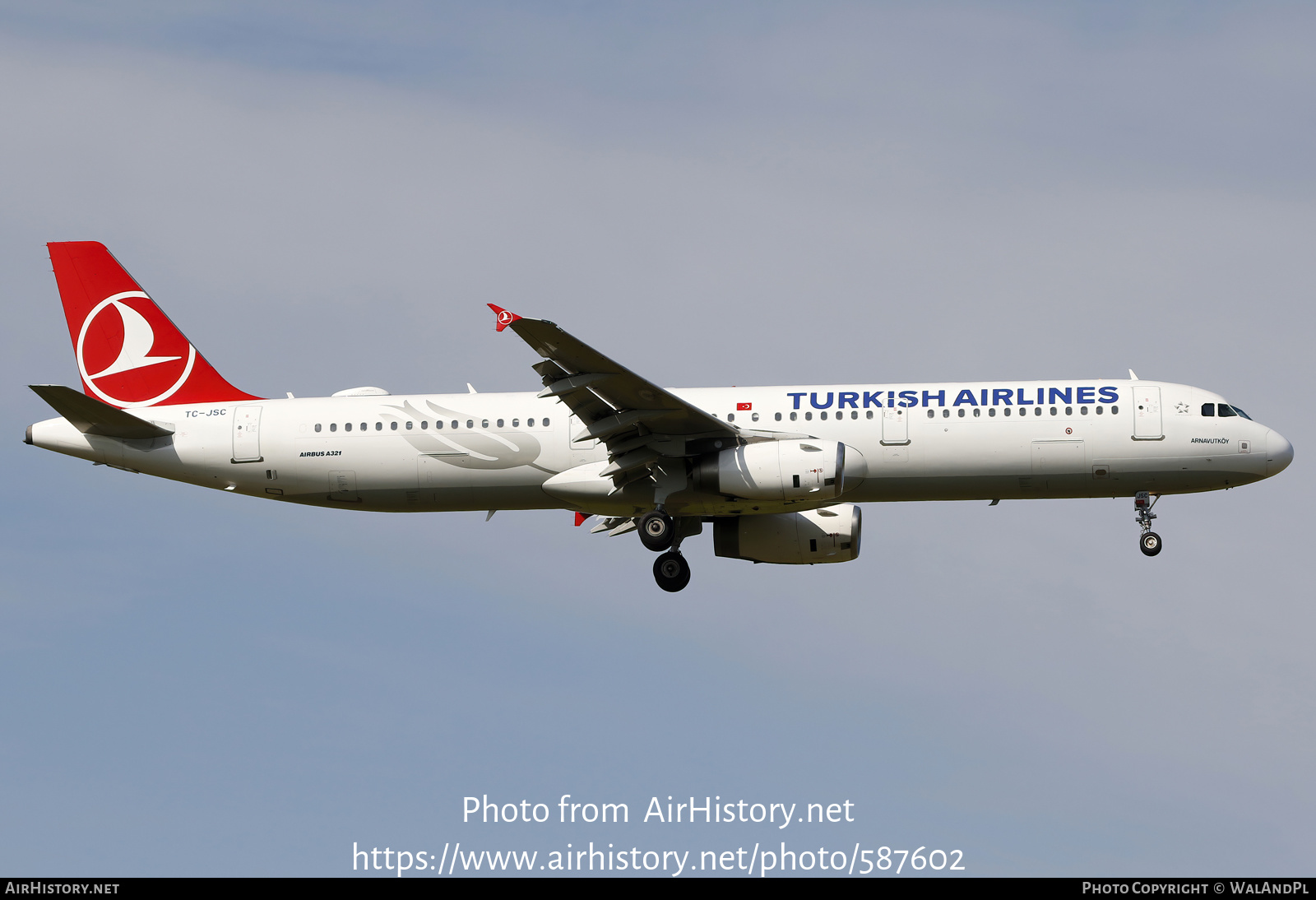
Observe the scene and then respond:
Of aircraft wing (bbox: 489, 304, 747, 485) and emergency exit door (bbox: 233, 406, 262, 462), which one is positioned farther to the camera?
emergency exit door (bbox: 233, 406, 262, 462)

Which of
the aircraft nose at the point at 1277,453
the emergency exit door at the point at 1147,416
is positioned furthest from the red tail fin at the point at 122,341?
the aircraft nose at the point at 1277,453

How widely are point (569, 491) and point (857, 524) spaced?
806cm

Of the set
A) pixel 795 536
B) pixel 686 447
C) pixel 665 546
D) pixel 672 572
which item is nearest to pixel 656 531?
pixel 665 546

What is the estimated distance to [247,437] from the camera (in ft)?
117

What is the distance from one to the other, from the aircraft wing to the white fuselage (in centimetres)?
117

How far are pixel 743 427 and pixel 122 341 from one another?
17.1 meters

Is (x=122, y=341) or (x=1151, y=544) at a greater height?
(x=122, y=341)

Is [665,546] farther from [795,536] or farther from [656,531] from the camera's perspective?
[795,536]

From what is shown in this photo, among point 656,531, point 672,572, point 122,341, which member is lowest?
point 672,572

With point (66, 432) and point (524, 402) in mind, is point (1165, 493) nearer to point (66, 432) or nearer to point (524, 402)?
point (524, 402)

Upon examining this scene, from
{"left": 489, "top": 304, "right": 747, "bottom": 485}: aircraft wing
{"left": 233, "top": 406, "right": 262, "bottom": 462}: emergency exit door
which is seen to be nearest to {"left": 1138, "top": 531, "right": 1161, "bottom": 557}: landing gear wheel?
{"left": 489, "top": 304, "right": 747, "bottom": 485}: aircraft wing

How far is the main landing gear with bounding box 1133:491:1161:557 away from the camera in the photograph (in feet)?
112

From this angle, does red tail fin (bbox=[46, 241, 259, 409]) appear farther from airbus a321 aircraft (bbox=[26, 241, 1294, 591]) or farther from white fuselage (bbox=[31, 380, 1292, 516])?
white fuselage (bbox=[31, 380, 1292, 516])

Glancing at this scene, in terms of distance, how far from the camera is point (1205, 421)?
33.9 metres
